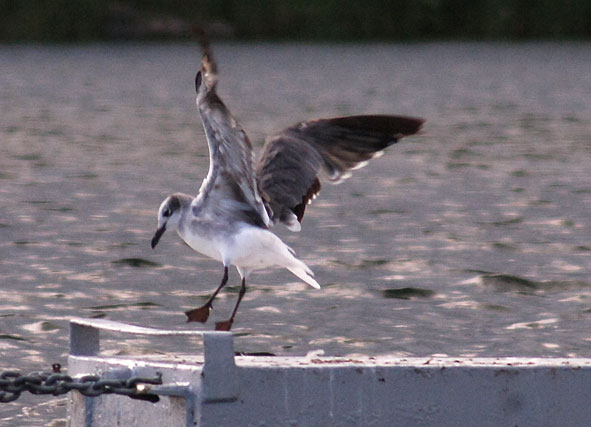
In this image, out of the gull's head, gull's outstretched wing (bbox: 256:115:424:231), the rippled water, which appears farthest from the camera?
the rippled water

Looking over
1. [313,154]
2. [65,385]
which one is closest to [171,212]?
[313,154]

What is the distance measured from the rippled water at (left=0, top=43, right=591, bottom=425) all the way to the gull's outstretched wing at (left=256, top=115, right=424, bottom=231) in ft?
2.94

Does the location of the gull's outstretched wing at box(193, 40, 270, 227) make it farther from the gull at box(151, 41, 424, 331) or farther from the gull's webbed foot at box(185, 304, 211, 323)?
the gull's webbed foot at box(185, 304, 211, 323)

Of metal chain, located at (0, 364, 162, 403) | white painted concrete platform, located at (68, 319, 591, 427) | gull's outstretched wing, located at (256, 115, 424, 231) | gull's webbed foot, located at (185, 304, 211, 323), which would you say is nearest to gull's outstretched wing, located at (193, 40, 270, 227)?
gull's outstretched wing, located at (256, 115, 424, 231)

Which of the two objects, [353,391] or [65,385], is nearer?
[65,385]

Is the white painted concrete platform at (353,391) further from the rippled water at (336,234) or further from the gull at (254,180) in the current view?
the gull at (254,180)

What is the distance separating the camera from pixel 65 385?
16.5 feet

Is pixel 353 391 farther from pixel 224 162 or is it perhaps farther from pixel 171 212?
pixel 171 212

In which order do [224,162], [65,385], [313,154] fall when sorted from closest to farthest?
[65,385] → [224,162] → [313,154]

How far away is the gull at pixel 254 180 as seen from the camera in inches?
269

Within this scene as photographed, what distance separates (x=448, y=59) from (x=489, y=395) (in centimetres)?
3663

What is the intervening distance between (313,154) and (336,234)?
4.45 m

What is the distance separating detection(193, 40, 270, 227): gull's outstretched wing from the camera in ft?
22.1

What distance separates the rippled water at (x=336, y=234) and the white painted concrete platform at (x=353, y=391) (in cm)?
159
